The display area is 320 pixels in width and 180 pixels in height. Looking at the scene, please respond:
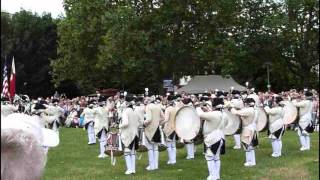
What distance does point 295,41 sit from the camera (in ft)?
138

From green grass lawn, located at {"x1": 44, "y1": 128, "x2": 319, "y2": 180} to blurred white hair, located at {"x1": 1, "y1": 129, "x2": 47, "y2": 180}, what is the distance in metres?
8.64

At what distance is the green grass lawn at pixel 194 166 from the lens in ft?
42.1

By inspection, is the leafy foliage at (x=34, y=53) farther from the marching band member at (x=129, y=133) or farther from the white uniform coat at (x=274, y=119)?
the marching band member at (x=129, y=133)

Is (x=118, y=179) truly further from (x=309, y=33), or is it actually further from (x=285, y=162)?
(x=309, y=33)

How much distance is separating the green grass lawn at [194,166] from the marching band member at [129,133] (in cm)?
36

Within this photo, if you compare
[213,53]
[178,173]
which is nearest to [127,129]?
[178,173]

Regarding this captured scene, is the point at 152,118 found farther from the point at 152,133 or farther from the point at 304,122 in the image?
the point at 304,122

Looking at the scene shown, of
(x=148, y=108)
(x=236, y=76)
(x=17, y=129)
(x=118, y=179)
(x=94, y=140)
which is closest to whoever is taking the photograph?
(x=17, y=129)

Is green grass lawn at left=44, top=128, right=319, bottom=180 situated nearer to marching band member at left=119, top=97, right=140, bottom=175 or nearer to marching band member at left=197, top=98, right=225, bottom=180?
marching band member at left=119, top=97, right=140, bottom=175

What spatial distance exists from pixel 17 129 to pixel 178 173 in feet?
34.1

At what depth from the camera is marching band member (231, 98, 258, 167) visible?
13930mm

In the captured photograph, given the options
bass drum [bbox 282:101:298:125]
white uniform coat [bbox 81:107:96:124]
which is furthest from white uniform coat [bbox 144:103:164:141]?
white uniform coat [bbox 81:107:96:124]

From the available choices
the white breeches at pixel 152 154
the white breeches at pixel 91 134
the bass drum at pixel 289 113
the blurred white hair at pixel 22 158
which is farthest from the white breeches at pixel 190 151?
the blurred white hair at pixel 22 158

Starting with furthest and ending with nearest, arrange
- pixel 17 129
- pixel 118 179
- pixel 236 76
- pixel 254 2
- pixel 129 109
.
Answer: pixel 236 76 < pixel 254 2 < pixel 129 109 < pixel 118 179 < pixel 17 129
